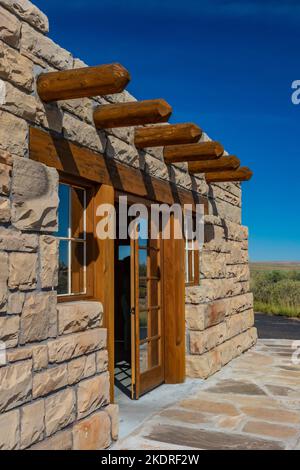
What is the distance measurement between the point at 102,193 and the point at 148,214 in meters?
1.53

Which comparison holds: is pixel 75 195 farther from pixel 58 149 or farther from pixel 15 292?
pixel 15 292

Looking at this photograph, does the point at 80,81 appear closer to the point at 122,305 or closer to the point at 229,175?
the point at 229,175

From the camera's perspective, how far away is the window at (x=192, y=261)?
7.56m

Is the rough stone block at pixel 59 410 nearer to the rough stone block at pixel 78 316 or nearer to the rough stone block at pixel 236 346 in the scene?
the rough stone block at pixel 78 316

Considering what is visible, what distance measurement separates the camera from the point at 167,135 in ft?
17.5

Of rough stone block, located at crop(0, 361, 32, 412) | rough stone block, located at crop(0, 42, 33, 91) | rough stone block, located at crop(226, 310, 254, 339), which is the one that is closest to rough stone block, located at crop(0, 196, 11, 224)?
rough stone block, located at crop(0, 42, 33, 91)

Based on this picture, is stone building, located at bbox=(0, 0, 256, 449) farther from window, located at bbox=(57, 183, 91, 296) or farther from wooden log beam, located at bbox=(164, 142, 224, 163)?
wooden log beam, located at bbox=(164, 142, 224, 163)

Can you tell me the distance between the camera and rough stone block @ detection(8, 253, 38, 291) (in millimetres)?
3416

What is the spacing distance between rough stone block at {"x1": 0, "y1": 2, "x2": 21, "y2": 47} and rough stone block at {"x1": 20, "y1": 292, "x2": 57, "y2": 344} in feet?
5.69

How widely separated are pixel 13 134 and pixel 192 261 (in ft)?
14.8

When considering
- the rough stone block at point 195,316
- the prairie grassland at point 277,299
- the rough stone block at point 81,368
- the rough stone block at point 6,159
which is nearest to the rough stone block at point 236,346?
the rough stone block at point 195,316

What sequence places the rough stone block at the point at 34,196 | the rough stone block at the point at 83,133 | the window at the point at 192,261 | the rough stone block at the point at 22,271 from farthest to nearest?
the window at the point at 192,261 → the rough stone block at the point at 83,133 → the rough stone block at the point at 34,196 → the rough stone block at the point at 22,271

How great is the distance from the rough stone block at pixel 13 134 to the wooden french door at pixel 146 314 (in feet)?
7.47

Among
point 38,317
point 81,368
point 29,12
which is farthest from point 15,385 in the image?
point 29,12
